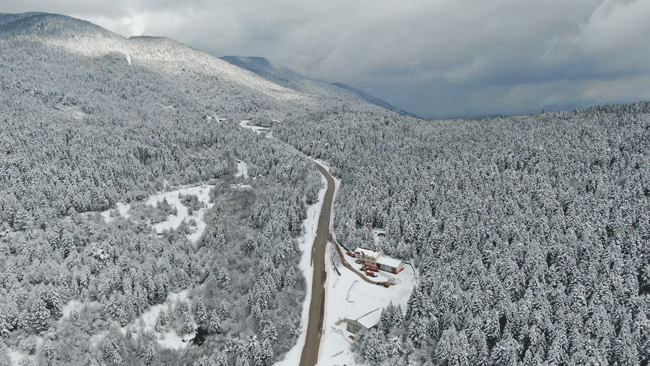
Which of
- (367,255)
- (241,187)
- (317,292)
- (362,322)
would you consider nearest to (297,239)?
(367,255)

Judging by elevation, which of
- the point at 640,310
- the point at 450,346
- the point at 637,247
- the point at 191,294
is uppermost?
the point at 637,247

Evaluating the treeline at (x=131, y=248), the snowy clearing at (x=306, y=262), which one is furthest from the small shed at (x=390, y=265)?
the treeline at (x=131, y=248)

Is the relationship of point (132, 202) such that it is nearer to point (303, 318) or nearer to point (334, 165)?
point (303, 318)

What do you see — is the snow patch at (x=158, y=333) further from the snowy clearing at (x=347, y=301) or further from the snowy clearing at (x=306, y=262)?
the snowy clearing at (x=347, y=301)

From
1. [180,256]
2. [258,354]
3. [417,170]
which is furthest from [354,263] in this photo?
[417,170]

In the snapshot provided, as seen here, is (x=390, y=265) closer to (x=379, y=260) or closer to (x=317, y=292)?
(x=379, y=260)

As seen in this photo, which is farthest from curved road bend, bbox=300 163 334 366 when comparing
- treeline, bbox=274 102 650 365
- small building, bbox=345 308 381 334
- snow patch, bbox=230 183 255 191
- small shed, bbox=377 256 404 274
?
snow patch, bbox=230 183 255 191
